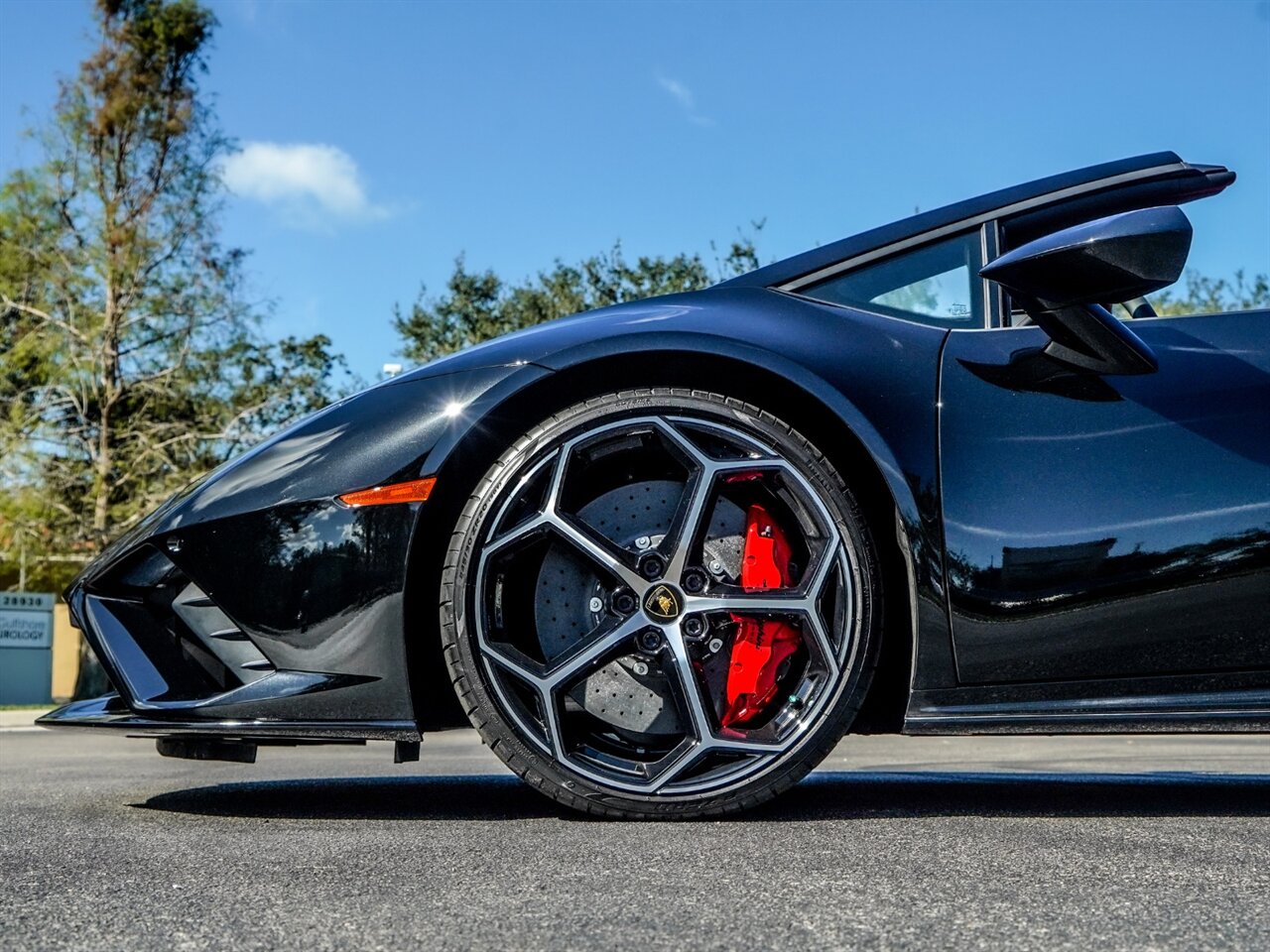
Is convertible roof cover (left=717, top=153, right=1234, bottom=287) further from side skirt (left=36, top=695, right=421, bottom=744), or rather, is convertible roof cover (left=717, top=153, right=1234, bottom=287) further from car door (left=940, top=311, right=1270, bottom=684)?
side skirt (left=36, top=695, right=421, bottom=744)

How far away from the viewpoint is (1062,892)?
167 cm

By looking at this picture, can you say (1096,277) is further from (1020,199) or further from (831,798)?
(831,798)

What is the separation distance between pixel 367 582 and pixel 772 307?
99 cm

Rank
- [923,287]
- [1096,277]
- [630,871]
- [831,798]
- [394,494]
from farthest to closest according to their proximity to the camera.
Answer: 1. [831,798]
2. [923,287]
3. [394,494]
4. [1096,277]
5. [630,871]

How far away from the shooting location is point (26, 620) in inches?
722

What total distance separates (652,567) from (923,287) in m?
0.88

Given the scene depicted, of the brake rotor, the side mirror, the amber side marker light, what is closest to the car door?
the side mirror

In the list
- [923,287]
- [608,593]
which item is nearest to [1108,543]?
[923,287]

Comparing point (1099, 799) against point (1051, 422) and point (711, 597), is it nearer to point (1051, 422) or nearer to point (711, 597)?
point (1051, 422)

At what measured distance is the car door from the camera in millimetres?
2379

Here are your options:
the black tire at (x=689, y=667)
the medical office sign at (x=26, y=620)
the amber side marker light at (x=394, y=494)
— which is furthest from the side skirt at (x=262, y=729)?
the medical office sign at (x=26, y=620)

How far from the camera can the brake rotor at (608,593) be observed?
2406 millimetres

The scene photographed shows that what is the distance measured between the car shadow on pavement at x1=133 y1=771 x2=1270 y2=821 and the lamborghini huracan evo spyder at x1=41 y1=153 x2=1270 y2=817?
209 mm

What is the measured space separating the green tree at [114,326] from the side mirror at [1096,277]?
21416 millimetres
